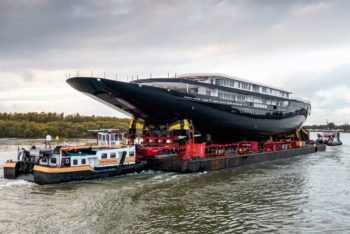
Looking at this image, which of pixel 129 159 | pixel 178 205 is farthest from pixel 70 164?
pixel 178 205

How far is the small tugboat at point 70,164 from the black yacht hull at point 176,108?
13.9 feet

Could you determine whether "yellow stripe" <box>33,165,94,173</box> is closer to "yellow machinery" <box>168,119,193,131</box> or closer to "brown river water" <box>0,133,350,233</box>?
"brown river water" <box>0,133,350,233</box>

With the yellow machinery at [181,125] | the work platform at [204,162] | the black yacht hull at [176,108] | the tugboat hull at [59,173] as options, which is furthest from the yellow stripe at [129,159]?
the yellow machinery at [181,125]

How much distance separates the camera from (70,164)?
80.6 feet

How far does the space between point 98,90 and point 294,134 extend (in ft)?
123

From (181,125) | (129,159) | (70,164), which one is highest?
(181,125)

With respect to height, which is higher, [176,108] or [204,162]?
[176,108]

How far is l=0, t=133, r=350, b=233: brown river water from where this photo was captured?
14922 millimetres

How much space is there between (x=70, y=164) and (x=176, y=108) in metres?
10.3

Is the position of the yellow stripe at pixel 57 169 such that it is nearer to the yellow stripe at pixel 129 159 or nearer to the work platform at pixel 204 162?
the yellow stripe at pixel 129 159

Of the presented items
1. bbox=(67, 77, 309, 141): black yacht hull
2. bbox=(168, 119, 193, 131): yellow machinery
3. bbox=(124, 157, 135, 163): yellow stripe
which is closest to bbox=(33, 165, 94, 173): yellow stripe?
bbox=(124, 157, 135, 163): yellow stripe

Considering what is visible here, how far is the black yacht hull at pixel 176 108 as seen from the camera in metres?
28.1

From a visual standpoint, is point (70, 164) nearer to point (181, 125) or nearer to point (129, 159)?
point (129, 159)

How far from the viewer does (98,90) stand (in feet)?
91.0
